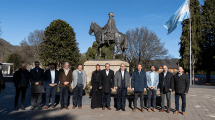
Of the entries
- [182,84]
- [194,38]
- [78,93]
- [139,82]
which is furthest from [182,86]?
[194,38]

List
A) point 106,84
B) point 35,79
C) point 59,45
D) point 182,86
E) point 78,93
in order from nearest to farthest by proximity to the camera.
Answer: point 182,86
point 35,79
point 106,84
point 78,93
point 59,45

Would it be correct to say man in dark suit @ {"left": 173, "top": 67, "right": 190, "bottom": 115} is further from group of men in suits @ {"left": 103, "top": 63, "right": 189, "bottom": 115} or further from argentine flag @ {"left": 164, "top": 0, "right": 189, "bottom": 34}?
argentine flag @ {"left": 164, "top": 0, "right": 189, "bottom": 34}

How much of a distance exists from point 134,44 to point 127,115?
27.8 metres

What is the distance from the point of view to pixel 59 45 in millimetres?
31266

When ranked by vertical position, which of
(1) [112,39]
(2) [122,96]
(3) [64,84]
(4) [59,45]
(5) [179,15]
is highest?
(5) [179,15]

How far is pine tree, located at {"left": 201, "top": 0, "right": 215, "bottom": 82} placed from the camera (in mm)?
24719

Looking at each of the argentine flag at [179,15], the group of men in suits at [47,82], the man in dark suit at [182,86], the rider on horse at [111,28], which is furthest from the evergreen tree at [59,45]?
the man in dark suit at [182,86]

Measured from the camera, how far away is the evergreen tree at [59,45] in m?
30.0

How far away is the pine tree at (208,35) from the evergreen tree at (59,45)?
74.8ft

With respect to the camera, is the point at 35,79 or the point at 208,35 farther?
the point at 208,35

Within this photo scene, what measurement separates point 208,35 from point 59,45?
26.3m

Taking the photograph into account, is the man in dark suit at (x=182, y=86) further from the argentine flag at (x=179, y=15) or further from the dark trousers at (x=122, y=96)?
the argentine flag at (x=179, y=15)

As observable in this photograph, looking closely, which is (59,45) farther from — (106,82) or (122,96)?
(122,96)

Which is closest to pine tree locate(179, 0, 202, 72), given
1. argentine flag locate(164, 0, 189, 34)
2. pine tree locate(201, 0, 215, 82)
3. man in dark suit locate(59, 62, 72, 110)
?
pine tree locate(201, 0, 215, 82)
